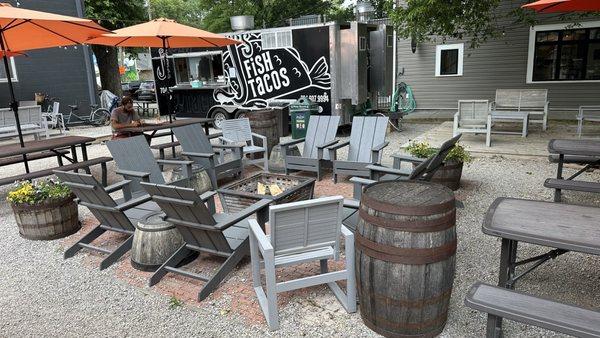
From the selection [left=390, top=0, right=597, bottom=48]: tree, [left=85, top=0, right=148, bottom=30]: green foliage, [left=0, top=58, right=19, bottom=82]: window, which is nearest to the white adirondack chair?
[left=390, top=0, right=597, bottom=48]: tree

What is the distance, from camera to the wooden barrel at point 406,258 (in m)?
2.32

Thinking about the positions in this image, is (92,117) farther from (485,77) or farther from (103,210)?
(485,77)

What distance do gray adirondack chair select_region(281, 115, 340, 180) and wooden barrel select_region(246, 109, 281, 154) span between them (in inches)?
34.7

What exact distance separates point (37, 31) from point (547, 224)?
605cm

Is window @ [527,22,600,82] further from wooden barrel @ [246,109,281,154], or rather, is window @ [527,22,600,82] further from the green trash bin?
wooden barrel @ [246,109,281,154]

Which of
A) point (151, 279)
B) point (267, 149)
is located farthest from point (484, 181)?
point (151, 279)

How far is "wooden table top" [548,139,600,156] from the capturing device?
4230 mm

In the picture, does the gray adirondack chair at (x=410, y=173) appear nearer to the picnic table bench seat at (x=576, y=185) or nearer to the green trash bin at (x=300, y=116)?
the picnic table bench seat at (x=576, y=185)

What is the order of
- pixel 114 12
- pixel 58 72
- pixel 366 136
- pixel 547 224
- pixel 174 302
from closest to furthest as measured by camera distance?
pixel 547 224, pixel 174 302, pixel 366 136, pixel 58 72, pixel 114 12

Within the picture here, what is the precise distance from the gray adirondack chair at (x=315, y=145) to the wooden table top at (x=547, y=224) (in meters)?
3.38

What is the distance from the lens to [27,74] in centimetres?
1205

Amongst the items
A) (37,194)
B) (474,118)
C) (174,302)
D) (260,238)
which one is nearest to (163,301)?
(174,302)

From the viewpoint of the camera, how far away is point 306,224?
277cm

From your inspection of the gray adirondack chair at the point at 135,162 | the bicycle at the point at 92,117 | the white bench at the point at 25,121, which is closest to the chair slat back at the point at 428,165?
the gray adirondack chair at the point at 135,162
